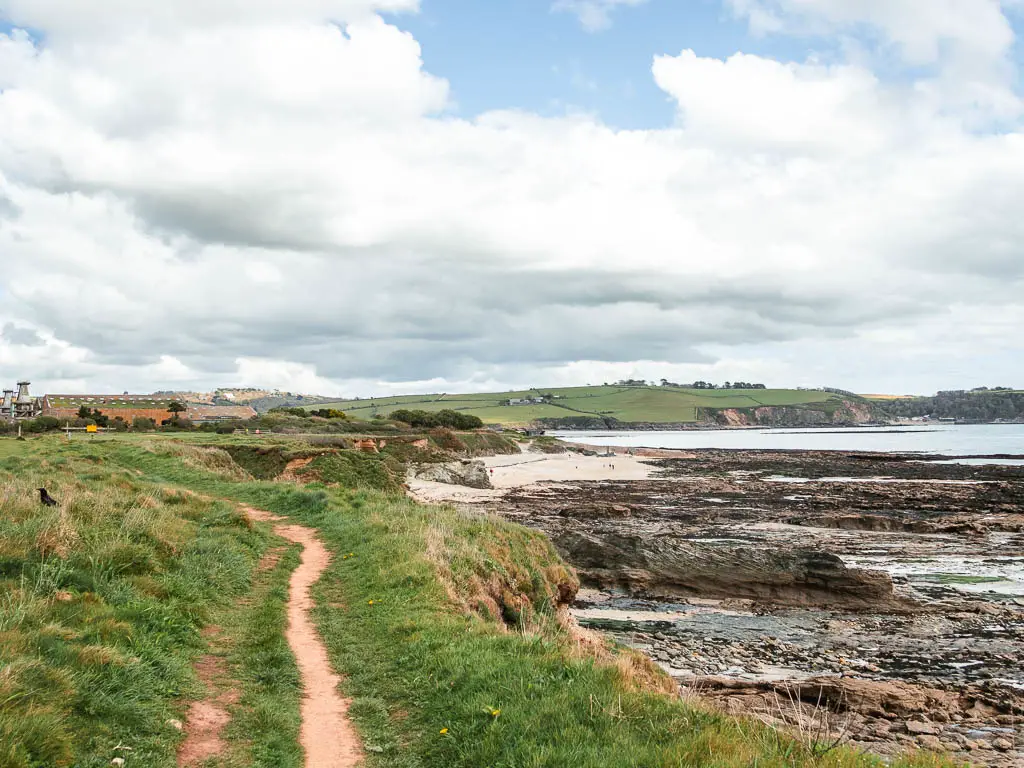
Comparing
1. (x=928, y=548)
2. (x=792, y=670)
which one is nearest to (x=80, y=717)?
(x=792, y=670)

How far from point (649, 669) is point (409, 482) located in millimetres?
47716

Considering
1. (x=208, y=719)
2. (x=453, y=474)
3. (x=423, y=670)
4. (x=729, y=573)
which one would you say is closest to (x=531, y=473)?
(x=453, y=474)

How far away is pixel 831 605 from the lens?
24.8 m

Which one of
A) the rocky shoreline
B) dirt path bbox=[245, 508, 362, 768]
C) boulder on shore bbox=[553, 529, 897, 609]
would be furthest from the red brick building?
dirt path bbox=[245, 508, 362, 768]

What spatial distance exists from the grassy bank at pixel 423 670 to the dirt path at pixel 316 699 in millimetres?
192

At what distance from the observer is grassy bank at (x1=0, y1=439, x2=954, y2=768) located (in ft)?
22.5

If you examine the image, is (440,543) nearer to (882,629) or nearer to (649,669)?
(649,669)

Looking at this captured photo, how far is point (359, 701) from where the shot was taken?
8.91 m

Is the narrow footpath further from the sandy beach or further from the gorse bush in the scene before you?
the gorse bush

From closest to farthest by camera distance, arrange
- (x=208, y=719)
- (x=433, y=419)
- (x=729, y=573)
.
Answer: (x=208, y=719) < (x=729, y=573) < (x=433, y=419)

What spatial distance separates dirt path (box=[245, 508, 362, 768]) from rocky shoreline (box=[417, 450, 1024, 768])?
16.6 ft

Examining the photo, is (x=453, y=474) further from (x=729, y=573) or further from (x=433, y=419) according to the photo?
(x=433, y=419)

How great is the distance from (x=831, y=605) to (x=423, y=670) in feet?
65.3

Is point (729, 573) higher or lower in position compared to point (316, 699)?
lower
